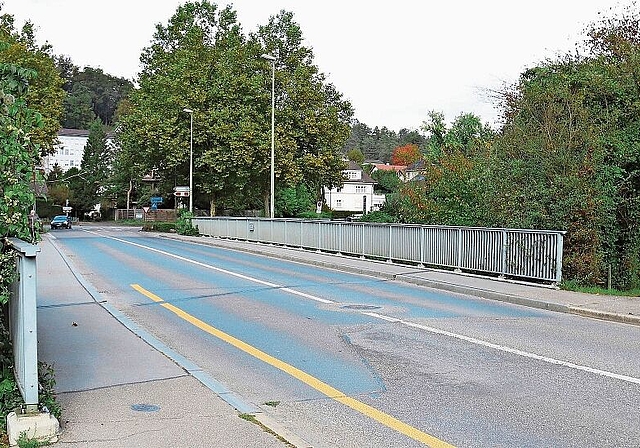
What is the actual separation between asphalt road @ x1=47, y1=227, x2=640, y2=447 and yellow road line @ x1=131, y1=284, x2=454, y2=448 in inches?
0.7

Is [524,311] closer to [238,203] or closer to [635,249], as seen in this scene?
[635,249]

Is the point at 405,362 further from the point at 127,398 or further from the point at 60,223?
the point at 60,223

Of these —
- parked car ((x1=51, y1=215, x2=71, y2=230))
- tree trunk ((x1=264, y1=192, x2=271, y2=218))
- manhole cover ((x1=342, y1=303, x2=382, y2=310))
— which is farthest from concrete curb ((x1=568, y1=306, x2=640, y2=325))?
parked car ((x1=51, y1=215, x2=71, y2=230))

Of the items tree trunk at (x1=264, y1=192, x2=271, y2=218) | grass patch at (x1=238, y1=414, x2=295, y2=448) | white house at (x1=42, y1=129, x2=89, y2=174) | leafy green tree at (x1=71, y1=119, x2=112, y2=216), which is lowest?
grass patch at (x1=238, y1=414, x2=295, y2=448)

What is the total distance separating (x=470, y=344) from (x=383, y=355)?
4.67ft

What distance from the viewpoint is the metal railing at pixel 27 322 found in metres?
5.66

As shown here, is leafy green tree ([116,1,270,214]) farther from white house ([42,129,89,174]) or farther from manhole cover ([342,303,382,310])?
white house ([42,129,89,174])

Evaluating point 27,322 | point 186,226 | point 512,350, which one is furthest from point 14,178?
point 186,226

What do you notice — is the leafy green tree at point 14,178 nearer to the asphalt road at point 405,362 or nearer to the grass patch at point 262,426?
the grass patch at point 262,426

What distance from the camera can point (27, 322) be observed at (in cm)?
570

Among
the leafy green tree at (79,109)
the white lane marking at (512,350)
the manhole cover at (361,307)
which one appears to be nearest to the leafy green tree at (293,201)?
the manhole cover at (361,307)

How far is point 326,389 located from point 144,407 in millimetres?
1917

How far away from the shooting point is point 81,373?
8.20 meters

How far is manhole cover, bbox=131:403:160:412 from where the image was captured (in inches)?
263
